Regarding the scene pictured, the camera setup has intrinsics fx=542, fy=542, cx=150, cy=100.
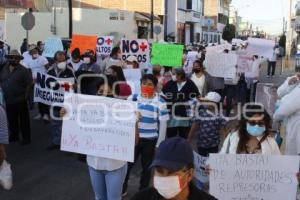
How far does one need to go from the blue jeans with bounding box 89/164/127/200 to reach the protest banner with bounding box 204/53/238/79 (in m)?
8.29

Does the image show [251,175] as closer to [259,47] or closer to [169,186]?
[169,186]

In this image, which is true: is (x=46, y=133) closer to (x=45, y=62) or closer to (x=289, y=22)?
(x=45, y=62)

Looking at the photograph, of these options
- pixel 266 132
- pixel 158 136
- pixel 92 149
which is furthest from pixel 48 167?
pixel 266 132

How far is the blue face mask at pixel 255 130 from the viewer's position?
4.64 metres

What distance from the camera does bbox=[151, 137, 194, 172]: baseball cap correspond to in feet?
9.39

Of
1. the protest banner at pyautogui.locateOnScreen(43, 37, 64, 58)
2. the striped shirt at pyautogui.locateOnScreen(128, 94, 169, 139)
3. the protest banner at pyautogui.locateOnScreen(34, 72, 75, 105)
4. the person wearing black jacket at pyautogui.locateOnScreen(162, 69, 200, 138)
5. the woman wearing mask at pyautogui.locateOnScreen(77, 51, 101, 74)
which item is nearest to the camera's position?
the striped shirt at pyautogui.locateOnScreen(128, 94, 169, 139)

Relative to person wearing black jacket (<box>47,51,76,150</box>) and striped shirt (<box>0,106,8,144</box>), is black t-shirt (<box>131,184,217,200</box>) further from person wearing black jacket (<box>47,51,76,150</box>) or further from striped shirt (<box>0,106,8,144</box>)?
person wearing black jacket (<box>47,51,76,150</box>)

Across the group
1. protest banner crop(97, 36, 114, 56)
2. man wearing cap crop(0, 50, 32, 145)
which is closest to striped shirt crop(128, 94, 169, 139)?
man wearing cap crop(0, 50, 32, 145)

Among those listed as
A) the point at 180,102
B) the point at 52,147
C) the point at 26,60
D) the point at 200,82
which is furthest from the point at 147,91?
the point at 26,60

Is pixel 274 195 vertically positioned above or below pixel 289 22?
below

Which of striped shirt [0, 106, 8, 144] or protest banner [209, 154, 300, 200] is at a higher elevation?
striped shirt [0, 106, 8, 144]

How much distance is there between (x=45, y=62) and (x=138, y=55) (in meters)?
3.15

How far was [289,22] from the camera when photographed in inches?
1464

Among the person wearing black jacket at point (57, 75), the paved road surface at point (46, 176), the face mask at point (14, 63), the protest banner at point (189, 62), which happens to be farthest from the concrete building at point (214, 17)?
the paved road surface at point (46, 176)
